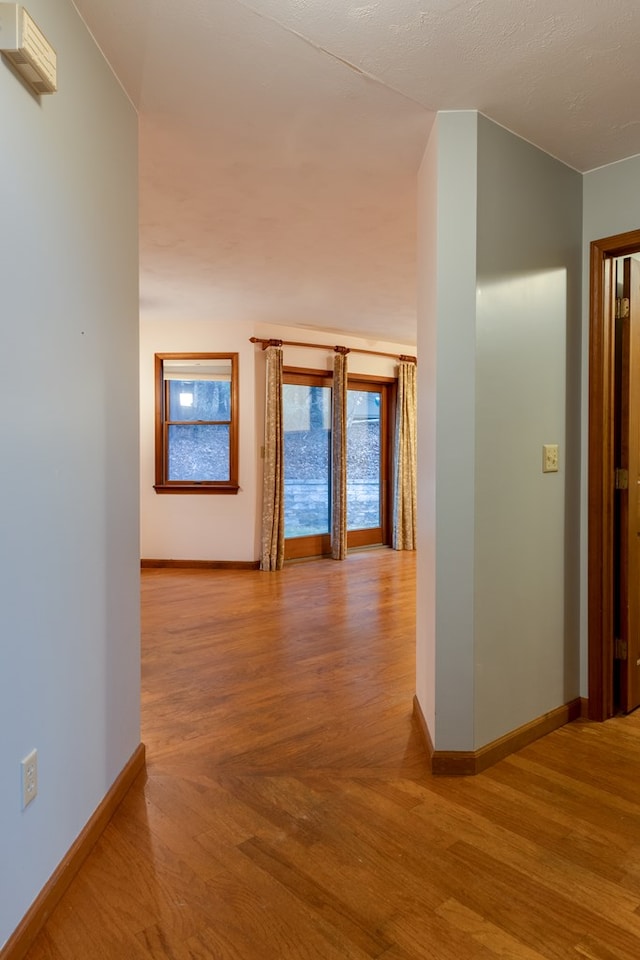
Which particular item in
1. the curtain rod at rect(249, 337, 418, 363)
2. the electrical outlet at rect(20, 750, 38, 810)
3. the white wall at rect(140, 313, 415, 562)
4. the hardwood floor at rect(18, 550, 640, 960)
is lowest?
the hardwood floor at rect(18, 550, 640, 960)

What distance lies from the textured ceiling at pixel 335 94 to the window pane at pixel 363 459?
367 centimetres

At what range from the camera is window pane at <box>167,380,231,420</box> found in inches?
252

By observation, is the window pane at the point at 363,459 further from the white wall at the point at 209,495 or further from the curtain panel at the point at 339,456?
the white wall at the point at 209,495

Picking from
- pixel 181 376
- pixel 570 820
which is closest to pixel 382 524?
pixel 181 376

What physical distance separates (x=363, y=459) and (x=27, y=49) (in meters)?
6.22

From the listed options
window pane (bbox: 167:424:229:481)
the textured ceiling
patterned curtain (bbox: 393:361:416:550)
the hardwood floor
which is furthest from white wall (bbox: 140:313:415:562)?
the hardwood floor

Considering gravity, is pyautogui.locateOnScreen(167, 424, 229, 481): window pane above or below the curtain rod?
below

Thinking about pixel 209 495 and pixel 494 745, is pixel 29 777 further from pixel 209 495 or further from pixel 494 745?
pixel 209 495

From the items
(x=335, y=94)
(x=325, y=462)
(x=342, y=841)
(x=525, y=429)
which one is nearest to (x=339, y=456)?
(x=325, y=462)

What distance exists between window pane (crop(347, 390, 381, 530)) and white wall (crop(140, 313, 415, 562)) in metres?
1.32

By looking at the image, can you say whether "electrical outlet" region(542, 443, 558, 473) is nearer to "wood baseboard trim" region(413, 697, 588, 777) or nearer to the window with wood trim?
"wood baseboard trim" region(413, 697, 588, 777)

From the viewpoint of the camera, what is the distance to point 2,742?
1.37 metres

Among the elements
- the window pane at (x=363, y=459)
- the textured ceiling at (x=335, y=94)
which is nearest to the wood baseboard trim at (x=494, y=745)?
the textured ceiling at (x=335, y=94)

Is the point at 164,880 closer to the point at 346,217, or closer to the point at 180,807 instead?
the point at 180,807
